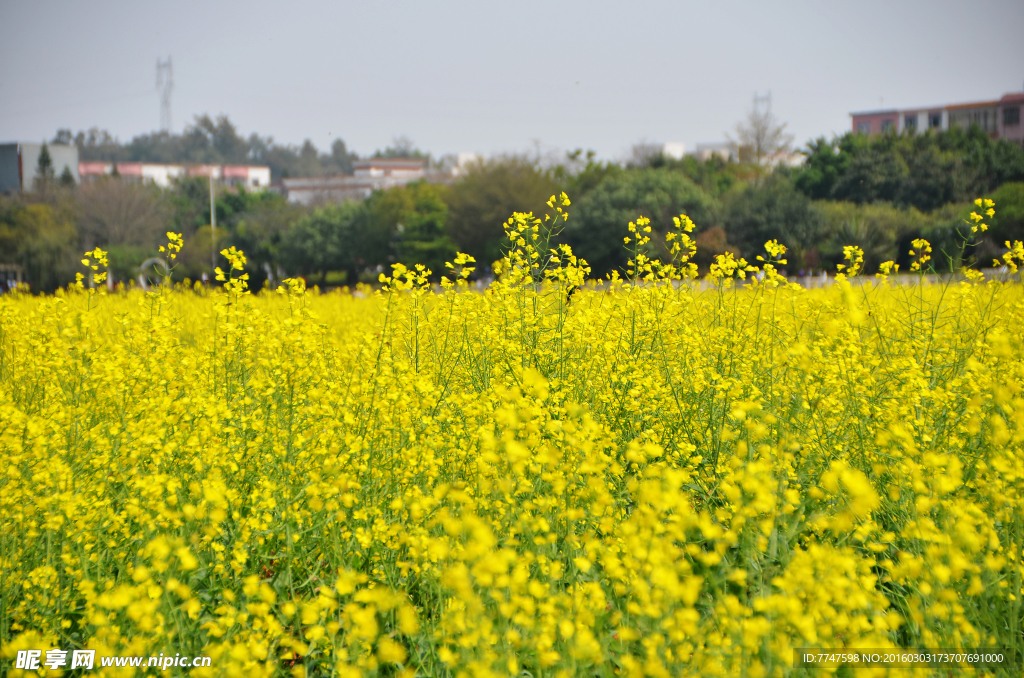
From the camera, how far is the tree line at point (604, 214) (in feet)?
77.7

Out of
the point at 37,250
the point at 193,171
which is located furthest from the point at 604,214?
the point at 193,171

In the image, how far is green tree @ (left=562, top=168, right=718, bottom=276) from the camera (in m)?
25.8

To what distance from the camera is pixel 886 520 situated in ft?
9.53

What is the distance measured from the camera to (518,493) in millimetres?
2385

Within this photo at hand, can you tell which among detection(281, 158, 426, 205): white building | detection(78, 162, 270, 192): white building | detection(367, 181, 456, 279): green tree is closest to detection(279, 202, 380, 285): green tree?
detection(367, 181, 456, 279): green tree

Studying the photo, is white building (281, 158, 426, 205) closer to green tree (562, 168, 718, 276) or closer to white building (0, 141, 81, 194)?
white building (0, 141, 81, 194)

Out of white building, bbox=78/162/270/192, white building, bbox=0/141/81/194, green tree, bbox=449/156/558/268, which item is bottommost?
green tree, bbox=449/156/558/268

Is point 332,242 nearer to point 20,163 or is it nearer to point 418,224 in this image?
point 418,224

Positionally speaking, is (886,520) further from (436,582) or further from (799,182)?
(799,182)

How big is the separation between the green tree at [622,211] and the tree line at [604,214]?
2.2 inches

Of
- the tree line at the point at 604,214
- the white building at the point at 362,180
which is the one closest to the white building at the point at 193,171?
the white building at the point at 362,180

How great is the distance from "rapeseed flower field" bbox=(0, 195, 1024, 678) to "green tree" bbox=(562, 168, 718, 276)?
2134cm

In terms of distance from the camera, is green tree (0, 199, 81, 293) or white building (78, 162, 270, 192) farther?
white building (78, 162, 270, 192)

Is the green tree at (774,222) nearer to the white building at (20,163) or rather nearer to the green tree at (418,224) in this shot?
the green tree at (418,224)
